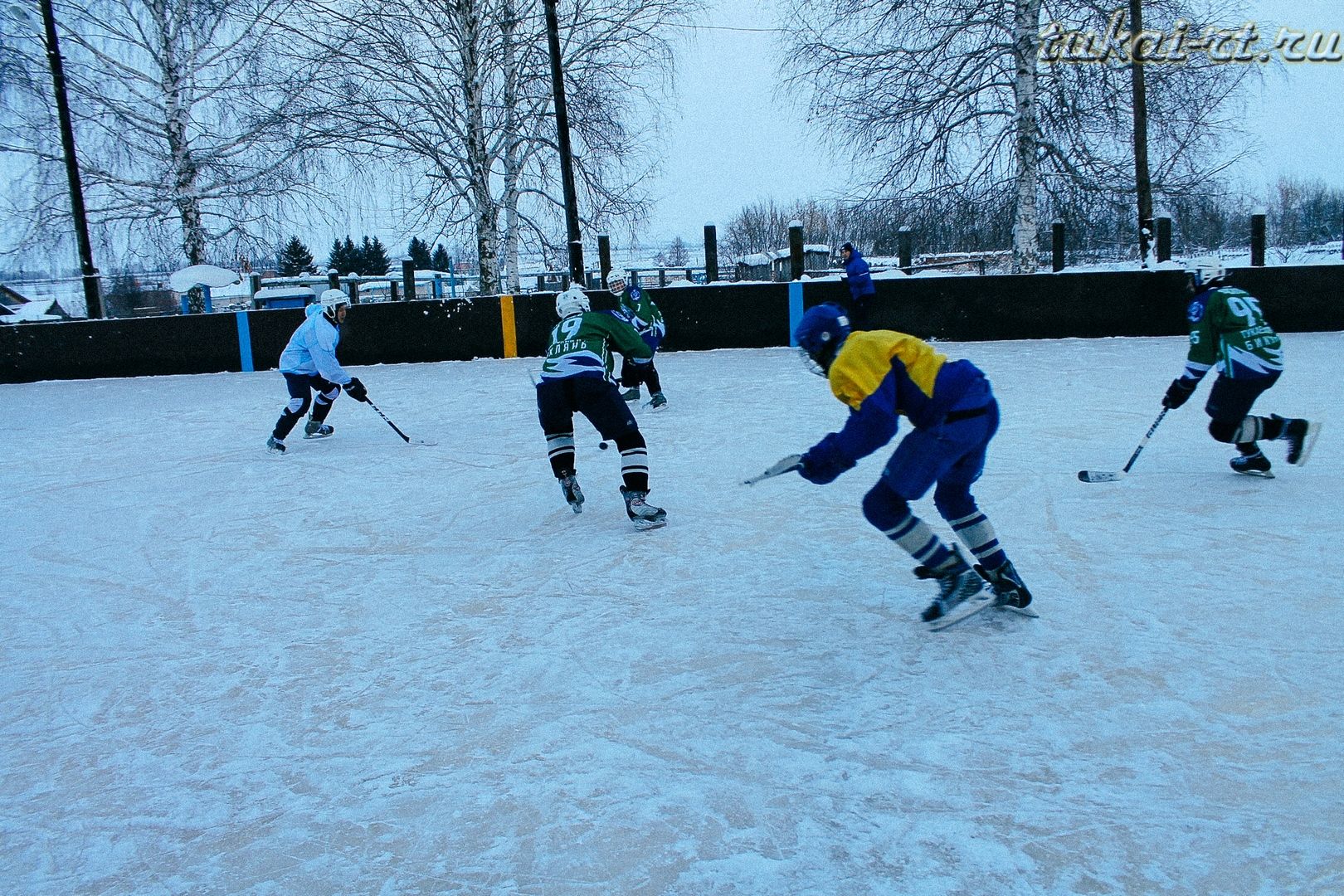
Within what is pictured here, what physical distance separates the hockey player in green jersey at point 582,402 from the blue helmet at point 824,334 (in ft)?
6.15

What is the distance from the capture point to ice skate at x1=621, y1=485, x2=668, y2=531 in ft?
16.3

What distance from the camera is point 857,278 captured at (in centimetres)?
1234

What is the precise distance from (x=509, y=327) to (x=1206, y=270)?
9.82m

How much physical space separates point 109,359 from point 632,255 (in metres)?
9.65

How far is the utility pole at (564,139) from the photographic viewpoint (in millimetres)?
16016

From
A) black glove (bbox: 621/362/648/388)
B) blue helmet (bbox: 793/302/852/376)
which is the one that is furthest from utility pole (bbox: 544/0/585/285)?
blue helmet (bbox: 793/302/852/376)

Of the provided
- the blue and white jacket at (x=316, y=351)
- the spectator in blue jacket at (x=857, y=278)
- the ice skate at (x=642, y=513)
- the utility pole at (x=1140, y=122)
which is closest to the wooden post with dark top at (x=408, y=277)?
the spectator in blue jacket at (x=857, y=278)

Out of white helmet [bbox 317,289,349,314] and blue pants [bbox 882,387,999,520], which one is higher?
white helmet [bbox 317,289,349,314]

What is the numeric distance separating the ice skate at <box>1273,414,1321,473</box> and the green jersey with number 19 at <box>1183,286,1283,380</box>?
31 centimetres

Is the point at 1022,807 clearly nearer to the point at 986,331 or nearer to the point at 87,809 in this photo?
the point at 87,809

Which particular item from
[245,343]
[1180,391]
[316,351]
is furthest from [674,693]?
[245,343]

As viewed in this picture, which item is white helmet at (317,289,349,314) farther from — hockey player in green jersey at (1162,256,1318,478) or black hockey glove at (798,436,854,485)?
hockey player in green jersey at (1162,256,1318,478)

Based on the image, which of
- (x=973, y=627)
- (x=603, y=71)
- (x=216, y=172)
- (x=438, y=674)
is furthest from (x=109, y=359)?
(x=973, y=627)

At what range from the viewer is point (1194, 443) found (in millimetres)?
6262
